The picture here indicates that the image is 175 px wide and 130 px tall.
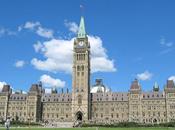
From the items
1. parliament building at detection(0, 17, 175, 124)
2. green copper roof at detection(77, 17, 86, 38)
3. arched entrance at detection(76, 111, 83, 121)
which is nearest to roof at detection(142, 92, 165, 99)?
parliament building at detection(0, 17, 175, 124)

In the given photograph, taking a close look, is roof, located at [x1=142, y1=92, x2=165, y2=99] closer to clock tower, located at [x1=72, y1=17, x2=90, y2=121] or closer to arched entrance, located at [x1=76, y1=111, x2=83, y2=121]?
clock tower, located at [x1=72, y1=17, x2=90, y2=121]

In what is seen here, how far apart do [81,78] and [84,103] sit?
40.0ft

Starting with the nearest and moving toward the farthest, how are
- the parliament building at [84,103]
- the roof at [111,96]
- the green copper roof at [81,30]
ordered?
the parliament building at [84,103] → the roof at [111,96] → the green copper roof at [81,30]

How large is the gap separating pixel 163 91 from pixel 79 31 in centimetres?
5051

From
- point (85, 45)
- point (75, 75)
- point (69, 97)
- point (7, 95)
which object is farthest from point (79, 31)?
point (7, 95)

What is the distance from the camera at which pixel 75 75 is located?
16588 centimetres

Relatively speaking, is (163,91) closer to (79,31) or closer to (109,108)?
(109,108)

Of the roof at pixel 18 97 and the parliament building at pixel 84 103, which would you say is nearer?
the parliament building at pixel 84 103

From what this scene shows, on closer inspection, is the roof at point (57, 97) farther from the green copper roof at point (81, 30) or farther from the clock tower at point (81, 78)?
the green copper roof at point (81, 30)

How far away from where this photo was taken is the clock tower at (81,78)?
161750mm

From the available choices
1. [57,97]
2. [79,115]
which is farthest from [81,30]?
[79,115]

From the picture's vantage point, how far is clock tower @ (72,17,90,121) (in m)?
162

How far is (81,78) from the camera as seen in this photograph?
6506 inches

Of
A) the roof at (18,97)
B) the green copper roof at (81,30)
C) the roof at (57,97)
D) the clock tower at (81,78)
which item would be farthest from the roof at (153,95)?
the roof at (18,97)
